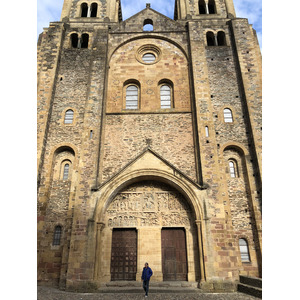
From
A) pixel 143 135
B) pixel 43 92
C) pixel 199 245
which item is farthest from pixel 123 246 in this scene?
pixel 43 92

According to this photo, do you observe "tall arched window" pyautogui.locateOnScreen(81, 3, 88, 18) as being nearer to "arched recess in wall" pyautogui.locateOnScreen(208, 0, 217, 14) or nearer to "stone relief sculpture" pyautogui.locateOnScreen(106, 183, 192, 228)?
A: "arched recess in wall" pyautogui.locateOnScreen(208, 0, 217, 14)

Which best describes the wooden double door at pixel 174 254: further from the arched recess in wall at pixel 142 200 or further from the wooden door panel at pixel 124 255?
the wooden door panel at pixel 124 255

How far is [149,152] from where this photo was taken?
12477 mm

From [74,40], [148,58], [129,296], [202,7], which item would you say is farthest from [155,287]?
[202,7]

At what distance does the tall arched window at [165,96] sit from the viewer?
14880 mm

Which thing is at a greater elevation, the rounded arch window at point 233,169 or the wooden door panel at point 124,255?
the rounded arch window at point 233,169

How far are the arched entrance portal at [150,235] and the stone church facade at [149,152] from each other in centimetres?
5

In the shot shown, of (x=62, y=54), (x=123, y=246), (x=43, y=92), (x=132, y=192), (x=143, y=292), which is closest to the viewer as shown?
(x=143, y=292)

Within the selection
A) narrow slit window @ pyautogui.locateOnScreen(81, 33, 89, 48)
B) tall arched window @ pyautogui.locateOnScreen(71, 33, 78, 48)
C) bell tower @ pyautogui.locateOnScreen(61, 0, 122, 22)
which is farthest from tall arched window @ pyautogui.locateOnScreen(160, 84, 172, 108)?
bell tower @ pyautogui.locateOnScreen(61, 0, 122, 22)

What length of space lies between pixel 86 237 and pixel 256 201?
320 inches

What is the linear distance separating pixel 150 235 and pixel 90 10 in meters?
17.9

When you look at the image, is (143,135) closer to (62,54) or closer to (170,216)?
(170,216)

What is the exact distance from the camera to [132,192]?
12.5 metres

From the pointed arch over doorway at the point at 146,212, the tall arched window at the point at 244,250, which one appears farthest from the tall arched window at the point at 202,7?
the tall arched window at the point at 244,250
